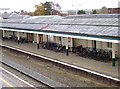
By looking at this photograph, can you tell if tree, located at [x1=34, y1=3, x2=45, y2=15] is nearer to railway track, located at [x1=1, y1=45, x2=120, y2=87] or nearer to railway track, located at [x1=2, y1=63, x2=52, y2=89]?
railway track, located at [x1=1, y1=45, x2=120, y2=87]

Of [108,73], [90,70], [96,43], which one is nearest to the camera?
[108,73]

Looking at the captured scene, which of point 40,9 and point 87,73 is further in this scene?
point 40,9

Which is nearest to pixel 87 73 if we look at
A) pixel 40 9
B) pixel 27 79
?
pixel 27 79

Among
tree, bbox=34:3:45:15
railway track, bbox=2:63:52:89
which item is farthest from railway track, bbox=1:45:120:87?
tree, bbox=34:3:45:15

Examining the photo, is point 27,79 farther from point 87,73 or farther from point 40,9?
point 40,9

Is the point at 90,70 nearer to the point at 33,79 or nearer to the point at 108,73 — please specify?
the point at 108,73

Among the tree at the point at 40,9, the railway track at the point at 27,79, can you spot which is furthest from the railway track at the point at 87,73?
the tree at the point at 40,9

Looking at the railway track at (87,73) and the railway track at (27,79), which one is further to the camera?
the railway track at (27,79)

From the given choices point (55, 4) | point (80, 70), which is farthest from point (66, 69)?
point (55, 4)

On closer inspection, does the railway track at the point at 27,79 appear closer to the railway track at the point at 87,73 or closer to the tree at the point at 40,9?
the railway track at the point at 87,73

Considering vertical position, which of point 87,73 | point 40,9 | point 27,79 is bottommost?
point 27,79

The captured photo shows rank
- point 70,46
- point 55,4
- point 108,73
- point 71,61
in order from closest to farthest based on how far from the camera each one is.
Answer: point 108,73 < point 71,61 < point 70,46 < point 55,4

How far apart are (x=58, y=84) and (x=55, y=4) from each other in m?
67.4

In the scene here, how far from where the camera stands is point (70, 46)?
1842cm
